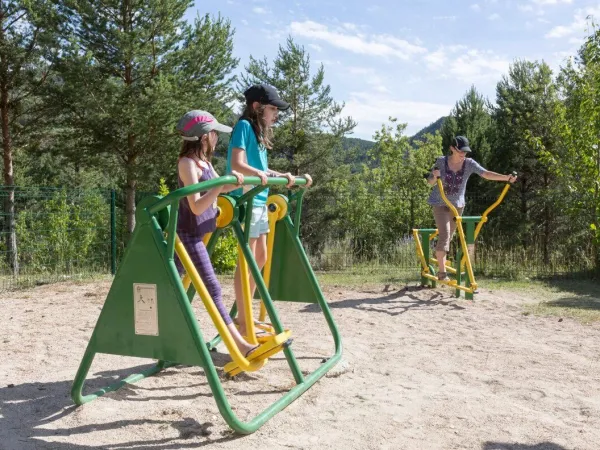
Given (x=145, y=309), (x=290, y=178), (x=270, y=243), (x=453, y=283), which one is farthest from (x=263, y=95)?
(x=453, y=283)

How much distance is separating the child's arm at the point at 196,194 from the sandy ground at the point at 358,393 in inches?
41.6

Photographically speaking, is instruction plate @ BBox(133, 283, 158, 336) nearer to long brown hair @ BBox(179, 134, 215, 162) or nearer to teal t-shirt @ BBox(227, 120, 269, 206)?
long brown hair @ BBox(179, 134, 215, 162)

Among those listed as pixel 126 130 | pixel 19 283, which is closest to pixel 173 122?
pixel 126 130

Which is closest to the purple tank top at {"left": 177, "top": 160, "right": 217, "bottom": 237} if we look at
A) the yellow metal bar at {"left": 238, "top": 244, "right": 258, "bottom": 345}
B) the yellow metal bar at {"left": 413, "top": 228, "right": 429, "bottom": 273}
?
the yellow metal bar at {"left": 238, "top": 244, "right": 258, "bottom": 345}

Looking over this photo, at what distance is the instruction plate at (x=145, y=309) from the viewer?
2.74m

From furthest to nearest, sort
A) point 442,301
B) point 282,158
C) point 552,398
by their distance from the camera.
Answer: point 282,158
point 442,301
point 552,398

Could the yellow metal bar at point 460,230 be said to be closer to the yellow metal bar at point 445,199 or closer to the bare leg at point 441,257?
the yellow metal bar at point 445,199

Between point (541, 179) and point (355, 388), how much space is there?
69.7 feet

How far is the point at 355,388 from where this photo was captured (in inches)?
137

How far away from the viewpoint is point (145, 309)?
2.77 metres

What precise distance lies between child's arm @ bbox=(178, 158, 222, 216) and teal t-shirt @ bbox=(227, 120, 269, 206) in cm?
48

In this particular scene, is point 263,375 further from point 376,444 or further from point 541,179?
point 541,179

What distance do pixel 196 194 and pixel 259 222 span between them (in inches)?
31.4

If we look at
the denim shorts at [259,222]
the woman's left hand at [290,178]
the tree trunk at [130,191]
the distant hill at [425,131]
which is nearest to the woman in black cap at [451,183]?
the denim shorts at [259,222]
